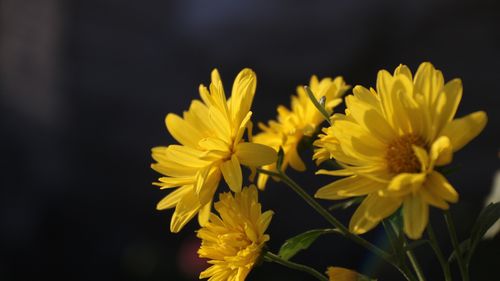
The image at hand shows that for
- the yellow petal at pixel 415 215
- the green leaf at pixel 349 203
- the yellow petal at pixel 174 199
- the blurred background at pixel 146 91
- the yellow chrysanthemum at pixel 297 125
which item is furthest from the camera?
the blurred background at pixel 146 91

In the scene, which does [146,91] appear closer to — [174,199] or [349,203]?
[174,199]

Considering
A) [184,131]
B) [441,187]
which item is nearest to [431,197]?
[441,187]

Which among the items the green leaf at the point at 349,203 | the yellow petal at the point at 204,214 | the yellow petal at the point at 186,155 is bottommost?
the green leaf at the point at 349,203

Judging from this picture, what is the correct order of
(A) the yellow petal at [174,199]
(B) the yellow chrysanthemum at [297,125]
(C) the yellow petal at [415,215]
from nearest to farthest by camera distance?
(C) the yellow petal at [415,215]
(A) the yellow petal at [174,199]
(B) the yellow chrysanthemum at [297,125]

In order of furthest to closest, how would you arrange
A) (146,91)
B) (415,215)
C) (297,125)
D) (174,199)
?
(146,91) < (297,125) < (174,199) < (415,215)

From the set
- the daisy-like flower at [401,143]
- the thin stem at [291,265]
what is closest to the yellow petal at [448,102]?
the daisy-like flower at [401,143]

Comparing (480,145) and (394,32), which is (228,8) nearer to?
(394,32)

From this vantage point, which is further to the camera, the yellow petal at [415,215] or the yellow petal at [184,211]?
the yellow petal at [184,211]

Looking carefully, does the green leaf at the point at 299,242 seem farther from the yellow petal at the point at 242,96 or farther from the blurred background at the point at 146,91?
the blurred background at the point at 146,91
